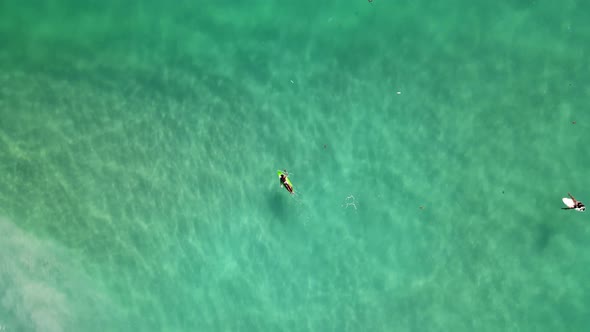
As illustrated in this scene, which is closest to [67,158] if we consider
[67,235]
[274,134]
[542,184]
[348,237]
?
[67,235]

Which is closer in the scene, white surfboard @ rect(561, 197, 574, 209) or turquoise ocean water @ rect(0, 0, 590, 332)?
white surfboard @ rect(561, 197, 574, 209)

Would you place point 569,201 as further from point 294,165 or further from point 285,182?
point 285,182

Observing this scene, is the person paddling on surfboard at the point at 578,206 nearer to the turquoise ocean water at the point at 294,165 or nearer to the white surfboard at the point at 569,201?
the white surfboard at the point at 569,201

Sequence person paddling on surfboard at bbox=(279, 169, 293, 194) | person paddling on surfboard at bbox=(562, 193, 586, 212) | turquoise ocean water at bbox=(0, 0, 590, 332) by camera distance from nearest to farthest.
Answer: person paddling on surfboard at bbox=(562, 193, 586, 212) < turquoise ocean water at bbox=(0, 0, 590, 332) < person paddling on surfboard at bbox=(279, 169, 293, 194)

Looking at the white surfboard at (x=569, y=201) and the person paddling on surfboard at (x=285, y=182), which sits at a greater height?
the person paddling on surfboard at (x=285, y=182)

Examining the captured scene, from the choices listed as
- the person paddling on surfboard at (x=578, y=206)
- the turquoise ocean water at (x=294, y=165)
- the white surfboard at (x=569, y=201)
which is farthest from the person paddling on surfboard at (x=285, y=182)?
the person paddling on surfboard at (x=578, y=206)

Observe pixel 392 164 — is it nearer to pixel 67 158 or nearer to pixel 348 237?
pixel 348 237

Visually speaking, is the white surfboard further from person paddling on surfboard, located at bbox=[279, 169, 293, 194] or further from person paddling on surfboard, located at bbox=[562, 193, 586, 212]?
person paddling on surfboard, located at bbox=[279, 169, 293, 194]

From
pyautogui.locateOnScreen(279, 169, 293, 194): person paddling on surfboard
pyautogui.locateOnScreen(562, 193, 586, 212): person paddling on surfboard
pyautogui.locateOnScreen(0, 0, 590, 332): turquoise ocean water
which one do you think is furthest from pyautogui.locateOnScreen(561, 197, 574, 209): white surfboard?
pyautogui.locateOnScreen(279, 169, 293, 194): person paddling on surfboard
